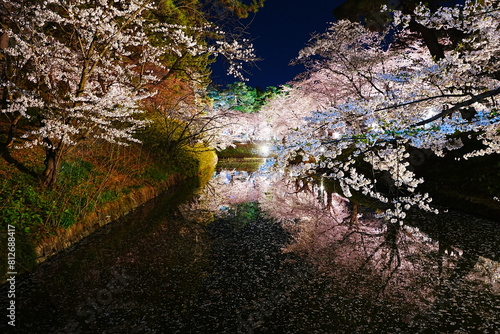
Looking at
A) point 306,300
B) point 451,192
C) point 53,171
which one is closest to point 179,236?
point 53,171

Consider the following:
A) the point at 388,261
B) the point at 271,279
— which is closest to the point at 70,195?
the point at 271,279

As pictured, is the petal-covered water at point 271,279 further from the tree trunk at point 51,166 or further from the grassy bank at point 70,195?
the tree trunk at point 51,166

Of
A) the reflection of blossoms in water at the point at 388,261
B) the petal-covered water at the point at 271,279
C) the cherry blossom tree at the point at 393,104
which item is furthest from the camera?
the cherry blossom tree at the point at 393,104

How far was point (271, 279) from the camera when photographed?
230 inches

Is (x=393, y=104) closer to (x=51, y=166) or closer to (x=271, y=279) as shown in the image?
(x=271, y=279)

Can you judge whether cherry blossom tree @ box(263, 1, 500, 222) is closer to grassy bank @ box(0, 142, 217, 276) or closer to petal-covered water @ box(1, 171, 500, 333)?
petal-covered water @ box(1, 171, 500, 333)

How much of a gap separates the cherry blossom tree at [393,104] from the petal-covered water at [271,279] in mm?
1423

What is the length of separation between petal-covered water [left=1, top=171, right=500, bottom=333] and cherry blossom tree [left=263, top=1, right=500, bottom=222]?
4.67ft

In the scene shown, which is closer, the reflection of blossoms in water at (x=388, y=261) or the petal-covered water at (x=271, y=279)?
the petal-covered water at (x=271, y=279)

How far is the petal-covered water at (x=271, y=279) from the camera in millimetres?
4445

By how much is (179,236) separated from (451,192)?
10633 millimetres

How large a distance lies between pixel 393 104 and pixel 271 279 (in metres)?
5.16

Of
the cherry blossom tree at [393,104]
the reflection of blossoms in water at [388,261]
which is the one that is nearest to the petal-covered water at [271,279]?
the reflection of blossoms in water at [388,261]

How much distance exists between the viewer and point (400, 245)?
25.4 ft
